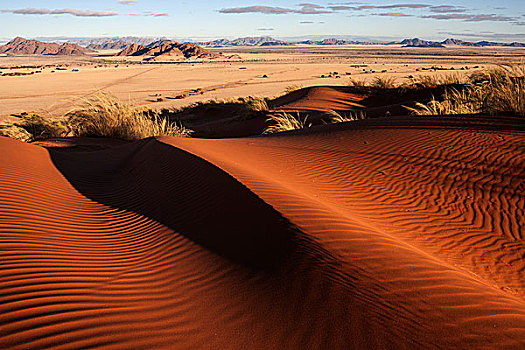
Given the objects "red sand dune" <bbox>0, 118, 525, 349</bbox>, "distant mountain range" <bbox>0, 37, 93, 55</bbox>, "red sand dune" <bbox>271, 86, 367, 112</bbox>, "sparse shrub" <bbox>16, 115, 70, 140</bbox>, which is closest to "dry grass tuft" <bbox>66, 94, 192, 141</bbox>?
"sparse shrub" <bbox>16, 115, 70, 140</bbox>

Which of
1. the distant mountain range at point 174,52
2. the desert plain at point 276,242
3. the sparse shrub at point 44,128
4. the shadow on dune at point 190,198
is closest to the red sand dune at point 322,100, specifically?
the sparse shrub at point 44,128

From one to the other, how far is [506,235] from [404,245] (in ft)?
5.97

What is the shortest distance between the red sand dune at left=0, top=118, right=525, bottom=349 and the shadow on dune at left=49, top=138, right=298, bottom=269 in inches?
1.2

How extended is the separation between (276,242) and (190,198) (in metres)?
2.02

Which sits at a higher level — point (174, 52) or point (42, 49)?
point (42, 49)

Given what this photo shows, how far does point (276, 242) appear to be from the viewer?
4.09 metres

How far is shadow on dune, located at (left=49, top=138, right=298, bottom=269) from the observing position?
A: 4.16 m

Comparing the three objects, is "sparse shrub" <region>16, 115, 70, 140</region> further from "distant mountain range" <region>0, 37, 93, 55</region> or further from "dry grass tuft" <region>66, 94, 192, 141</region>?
"distant mountain range" <region>0, 37, 93, 55</region>

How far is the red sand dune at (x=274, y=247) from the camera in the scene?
2.86 meters

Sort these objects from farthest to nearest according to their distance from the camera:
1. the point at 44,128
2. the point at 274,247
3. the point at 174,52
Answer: the point at 174,52 → the point at 44,128 → the point at 274,247

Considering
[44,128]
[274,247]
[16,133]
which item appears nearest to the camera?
[274,247]

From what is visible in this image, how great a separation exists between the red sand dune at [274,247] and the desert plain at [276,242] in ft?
0.06

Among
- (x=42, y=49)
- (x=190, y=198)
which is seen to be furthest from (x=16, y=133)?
(x=42, y=49)

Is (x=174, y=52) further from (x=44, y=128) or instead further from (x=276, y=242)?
(x=276, y=242)
